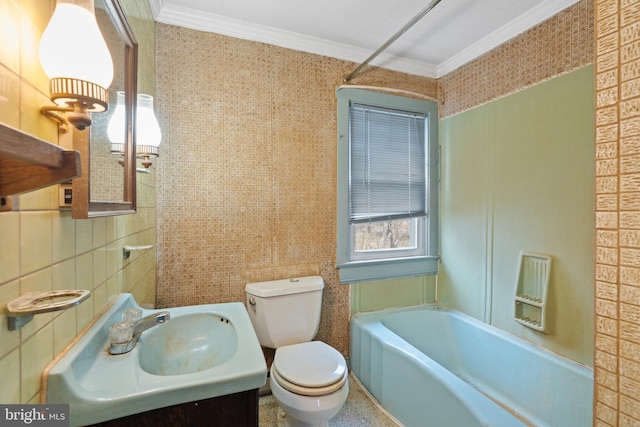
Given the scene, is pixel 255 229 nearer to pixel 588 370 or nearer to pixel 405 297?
pixel 405 297

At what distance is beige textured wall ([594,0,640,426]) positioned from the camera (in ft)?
1.49

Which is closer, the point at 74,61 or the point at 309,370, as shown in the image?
the point at 74,61

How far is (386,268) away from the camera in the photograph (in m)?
2.21

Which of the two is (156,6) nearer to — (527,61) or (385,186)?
(385,186)

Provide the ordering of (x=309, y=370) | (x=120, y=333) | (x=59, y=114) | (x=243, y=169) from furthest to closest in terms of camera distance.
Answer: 1. (x=243, y=169)
2. (x=309, y=370)
3. (x=120, y=333)
4. (x=59, y=114)

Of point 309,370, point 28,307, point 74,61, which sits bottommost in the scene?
point 309,370

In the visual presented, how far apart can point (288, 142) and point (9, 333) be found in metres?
1.59

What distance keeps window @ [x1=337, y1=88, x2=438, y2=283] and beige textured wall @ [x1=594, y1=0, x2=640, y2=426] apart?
5.23ft

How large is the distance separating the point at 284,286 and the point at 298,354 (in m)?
0.39

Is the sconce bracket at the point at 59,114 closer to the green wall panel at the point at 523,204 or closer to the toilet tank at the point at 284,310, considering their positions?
the toilet tank at the point at 284,310

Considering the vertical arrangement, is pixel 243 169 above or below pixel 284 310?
above

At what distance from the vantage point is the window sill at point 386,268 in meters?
2.09

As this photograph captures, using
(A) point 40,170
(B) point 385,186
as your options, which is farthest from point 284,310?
(A) point 40,170

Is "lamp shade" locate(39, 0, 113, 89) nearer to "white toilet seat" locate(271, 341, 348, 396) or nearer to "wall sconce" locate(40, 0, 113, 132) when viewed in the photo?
"wall sconce" locate(40, 0, 113, 132)
